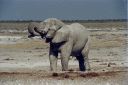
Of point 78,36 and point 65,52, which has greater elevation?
point 78,36

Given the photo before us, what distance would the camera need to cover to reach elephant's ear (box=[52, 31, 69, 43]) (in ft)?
57.6

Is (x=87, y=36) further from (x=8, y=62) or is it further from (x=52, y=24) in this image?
(x=8, y=62)

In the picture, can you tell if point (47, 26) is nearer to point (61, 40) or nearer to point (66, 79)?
point (61, 40)

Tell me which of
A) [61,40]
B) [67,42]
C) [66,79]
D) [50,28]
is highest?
[50,28]

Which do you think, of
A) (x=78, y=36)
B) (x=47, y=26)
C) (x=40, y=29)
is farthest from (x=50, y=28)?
(x=78, y=36)

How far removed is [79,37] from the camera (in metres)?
18.5

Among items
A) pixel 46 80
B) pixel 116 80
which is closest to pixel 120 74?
pixel 116 80

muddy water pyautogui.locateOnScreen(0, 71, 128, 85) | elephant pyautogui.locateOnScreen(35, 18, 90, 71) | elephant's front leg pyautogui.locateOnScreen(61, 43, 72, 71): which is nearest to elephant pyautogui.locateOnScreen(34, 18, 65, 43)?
elephant pyautogui.locateOnScreen(35, 18, 90, 71)

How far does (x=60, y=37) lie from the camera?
693 inches

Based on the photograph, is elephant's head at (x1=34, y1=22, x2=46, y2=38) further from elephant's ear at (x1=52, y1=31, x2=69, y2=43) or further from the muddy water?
the muddy water

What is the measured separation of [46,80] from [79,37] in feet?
11.0

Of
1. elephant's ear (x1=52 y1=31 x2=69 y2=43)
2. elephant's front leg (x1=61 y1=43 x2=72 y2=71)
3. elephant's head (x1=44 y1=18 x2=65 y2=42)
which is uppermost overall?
elephant's head (x1=44 y1=18 x2=65 y2=42)

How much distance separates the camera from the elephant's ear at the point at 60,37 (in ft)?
57.6

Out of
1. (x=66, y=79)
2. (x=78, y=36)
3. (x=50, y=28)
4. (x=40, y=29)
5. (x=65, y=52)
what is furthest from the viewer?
(x=78, y=36)
